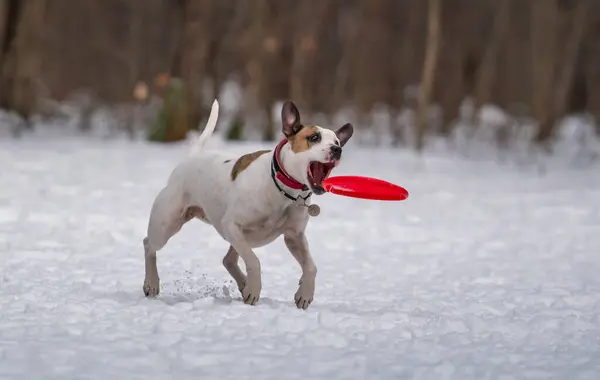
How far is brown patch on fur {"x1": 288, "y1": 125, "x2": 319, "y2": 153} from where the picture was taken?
6227mm

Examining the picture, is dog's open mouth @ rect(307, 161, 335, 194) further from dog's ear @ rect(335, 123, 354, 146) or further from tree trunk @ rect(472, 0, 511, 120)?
tree trunk @ rect(472, 0, 511, 120)

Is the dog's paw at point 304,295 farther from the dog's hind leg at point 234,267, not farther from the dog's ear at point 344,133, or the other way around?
the dog's ear at point 344,133

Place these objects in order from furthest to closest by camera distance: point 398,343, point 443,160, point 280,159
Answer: point 443,160
point 280,159
point 398,343

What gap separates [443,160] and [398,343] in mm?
17218

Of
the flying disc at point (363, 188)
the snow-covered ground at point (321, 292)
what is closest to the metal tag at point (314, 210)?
the flying disc at point (363, 188)

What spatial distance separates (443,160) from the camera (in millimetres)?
22594

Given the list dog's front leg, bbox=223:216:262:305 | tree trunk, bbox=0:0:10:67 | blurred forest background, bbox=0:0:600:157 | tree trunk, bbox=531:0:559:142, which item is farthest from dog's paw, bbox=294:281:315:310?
tree trunk, bbox=531:0:559:142

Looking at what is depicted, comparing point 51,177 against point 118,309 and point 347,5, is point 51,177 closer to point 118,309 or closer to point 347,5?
point 118,309

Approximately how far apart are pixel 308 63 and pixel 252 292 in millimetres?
29752

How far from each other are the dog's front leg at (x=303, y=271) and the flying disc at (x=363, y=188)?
43 cm

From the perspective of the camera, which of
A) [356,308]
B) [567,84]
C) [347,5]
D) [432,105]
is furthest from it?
[432,105]

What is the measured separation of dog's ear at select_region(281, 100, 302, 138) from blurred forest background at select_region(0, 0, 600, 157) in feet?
49.4

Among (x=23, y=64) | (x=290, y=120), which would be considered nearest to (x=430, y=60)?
(x=23, y=64)

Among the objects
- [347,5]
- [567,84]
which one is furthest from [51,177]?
[347,5]
